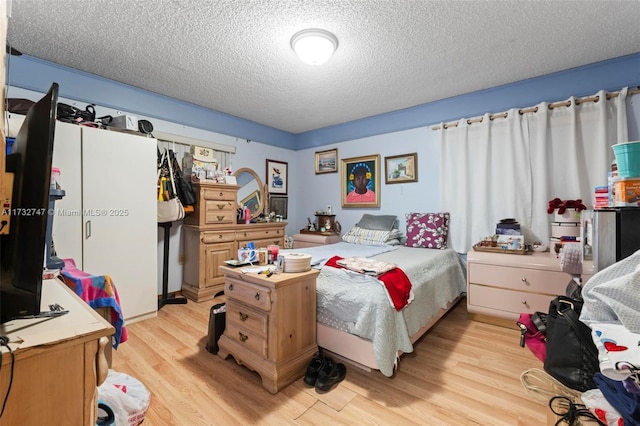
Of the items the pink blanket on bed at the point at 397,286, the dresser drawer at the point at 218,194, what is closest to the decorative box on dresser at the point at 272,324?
the pink blanket on bed at the point at 397,286

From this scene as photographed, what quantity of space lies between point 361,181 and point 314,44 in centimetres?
230

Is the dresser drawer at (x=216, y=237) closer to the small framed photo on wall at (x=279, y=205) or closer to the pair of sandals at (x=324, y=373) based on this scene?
the small framed photo on wall at (x=279, y=205)

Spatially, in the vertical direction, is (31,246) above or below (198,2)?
below

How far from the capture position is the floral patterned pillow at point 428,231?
10.5ft

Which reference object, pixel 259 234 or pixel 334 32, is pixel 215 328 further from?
pixel 334 32

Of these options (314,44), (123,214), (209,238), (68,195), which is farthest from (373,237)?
(68,195)

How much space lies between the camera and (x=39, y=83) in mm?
2479

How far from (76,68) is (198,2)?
5.82 feet

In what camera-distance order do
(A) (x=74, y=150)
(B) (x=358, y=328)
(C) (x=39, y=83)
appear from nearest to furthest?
(B) (x=358, y=328) < (A) (x=74, y=150) < (C) (x=39, y=83)

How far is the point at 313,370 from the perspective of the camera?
1.76m

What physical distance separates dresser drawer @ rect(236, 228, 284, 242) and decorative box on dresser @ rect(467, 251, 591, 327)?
2516 mm

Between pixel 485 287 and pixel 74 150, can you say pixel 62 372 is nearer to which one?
pixel 74 150

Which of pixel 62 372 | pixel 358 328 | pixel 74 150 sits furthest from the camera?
pixel 74 150

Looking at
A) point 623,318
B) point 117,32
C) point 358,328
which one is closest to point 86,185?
point 117,32
